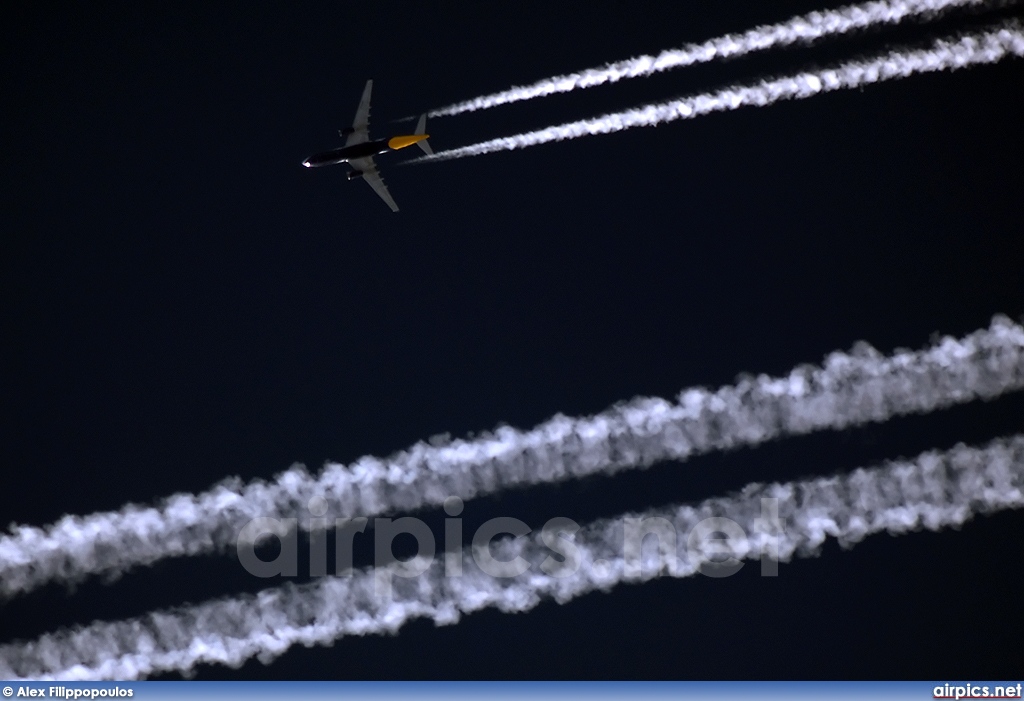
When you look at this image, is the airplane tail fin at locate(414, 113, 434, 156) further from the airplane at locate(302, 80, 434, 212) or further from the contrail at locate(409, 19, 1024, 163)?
the contrail at locate(409, 19, 1024, 163)

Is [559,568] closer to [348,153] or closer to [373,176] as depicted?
[373,176]

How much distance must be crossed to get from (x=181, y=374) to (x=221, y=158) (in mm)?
3891

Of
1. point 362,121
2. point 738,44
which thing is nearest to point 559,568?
point 362,121

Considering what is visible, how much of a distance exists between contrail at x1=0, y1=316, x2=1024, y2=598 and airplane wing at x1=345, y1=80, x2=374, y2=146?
5275mm

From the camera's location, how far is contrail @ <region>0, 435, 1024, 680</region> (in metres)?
17.0

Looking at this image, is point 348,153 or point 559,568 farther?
point 348,153

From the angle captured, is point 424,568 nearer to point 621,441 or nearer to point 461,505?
point 461,505

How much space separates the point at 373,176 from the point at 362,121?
0.95 m

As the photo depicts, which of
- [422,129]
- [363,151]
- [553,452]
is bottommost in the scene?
[553,452]

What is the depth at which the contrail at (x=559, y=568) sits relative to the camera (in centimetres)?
1705

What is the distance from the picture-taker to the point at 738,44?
59.6ft

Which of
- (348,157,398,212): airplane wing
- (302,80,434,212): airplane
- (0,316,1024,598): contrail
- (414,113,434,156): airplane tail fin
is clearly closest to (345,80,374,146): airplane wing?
Result: (302,80,434,212): airplane

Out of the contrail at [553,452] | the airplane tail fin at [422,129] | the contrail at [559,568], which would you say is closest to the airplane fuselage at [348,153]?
the airplane tail fin at [422,129]

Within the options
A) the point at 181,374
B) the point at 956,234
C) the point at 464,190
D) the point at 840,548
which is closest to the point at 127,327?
the point at 181,374
